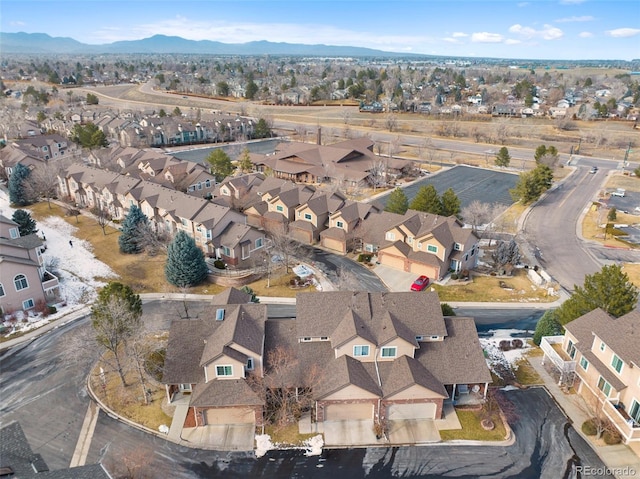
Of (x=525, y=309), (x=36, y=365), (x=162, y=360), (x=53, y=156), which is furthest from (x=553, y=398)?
(x=53, y=156)

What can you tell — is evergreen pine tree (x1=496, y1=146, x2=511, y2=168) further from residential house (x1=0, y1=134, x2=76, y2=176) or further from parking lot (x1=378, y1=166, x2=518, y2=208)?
residential house (x1=0, y1=134, x2=76, y2=176)

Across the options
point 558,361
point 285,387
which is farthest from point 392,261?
point 285,387

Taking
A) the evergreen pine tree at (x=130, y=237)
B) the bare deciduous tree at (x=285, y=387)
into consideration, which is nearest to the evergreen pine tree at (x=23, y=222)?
the evergreen pine tree at (x=130, y=237)

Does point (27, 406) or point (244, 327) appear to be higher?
point (244, 327)

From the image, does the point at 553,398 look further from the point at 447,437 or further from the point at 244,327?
the point at 244,327

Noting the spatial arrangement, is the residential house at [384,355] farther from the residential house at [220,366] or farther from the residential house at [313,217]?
the residential house at [313,217]

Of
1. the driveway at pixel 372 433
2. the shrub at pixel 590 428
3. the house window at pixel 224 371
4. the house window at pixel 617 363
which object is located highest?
the house window at pixel 617 363
